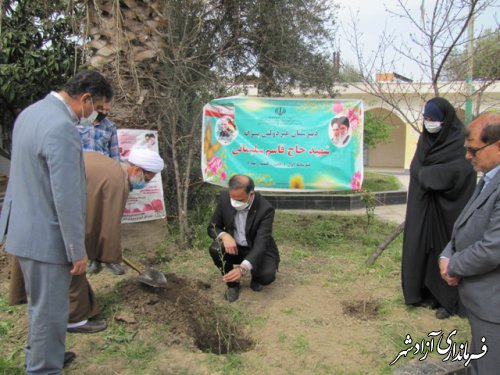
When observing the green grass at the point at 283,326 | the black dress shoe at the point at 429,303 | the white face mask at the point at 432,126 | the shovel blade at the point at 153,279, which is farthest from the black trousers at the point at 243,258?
the white face mask at the point at 432,126

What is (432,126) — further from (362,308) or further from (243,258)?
(243,258)

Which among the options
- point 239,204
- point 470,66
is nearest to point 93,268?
point 239,204

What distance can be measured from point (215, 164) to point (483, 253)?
3810 mm

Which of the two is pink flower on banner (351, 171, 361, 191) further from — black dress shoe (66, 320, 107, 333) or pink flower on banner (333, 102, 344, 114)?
black dress shoe (66, 320, 107, 333)

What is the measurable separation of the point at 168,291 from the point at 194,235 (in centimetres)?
161

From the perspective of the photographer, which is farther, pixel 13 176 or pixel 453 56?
pixel 453 56

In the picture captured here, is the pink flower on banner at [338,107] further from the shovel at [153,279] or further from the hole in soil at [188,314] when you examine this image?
the shovel at [153,279]

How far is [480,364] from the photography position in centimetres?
203

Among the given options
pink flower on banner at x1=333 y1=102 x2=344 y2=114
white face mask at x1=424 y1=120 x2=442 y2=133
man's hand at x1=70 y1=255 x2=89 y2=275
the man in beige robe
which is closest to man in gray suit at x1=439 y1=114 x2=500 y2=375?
white face mask at x1=424 y1=120 x2=442 y2=133

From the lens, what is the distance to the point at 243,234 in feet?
11.9

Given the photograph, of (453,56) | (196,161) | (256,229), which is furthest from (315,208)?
(256,229)

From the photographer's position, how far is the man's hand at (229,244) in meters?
3.46

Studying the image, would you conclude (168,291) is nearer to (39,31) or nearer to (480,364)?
(480,364)

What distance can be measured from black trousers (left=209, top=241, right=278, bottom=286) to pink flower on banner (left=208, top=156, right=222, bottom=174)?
189 cm
